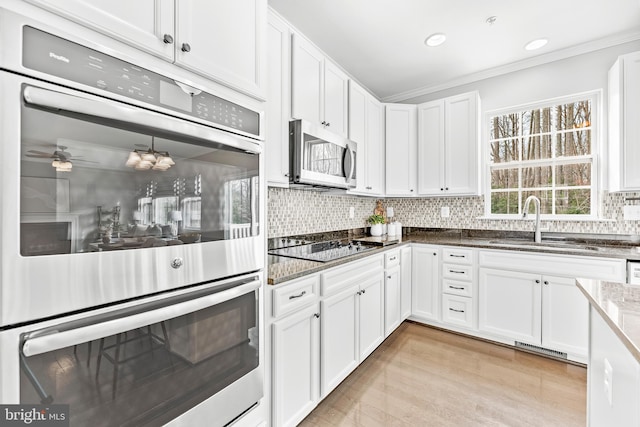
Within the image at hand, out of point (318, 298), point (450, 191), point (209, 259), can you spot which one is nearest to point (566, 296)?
point (450, 191)

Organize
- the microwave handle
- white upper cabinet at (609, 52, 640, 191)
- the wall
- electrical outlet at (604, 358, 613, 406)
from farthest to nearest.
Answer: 1. the wall
2. the microwave handle
3. white upper cabinet at (609, 52, 640, 191)
4. electrical outlet at (604, 358, 613, 406)

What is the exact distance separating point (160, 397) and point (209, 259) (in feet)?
1.50

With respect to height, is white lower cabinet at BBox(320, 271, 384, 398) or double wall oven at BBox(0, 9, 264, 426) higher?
double wall oven at BBox(0, 9, 264, 426)

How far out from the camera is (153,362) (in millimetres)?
924

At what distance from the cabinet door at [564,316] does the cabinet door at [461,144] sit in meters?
1.10

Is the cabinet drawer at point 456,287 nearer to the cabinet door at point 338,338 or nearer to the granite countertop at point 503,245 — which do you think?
the granite countertop at point 503,245

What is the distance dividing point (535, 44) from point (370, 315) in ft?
9.27

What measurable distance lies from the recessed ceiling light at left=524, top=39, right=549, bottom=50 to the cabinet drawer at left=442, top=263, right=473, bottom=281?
2105mm

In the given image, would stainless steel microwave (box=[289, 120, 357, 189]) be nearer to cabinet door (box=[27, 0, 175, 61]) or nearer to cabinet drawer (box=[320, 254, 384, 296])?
cabinet drawer (box=[320, 254, 384, 296])

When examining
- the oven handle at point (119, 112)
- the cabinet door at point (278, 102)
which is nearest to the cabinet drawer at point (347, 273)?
the cabinet door at point (278, 102)

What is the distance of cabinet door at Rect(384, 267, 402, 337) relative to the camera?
8.54ft

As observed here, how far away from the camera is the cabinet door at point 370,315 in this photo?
2188 millimetres

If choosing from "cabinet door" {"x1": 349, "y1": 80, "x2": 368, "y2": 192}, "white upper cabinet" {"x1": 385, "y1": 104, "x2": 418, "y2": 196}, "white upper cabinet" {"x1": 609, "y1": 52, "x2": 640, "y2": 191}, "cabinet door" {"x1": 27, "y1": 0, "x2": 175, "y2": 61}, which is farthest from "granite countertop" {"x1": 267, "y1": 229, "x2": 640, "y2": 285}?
"cabinet door" {"x1": 27, "y1": 0, "x2": 175, "y2": 61}

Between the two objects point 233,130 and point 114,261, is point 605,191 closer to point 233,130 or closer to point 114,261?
point 233,130
